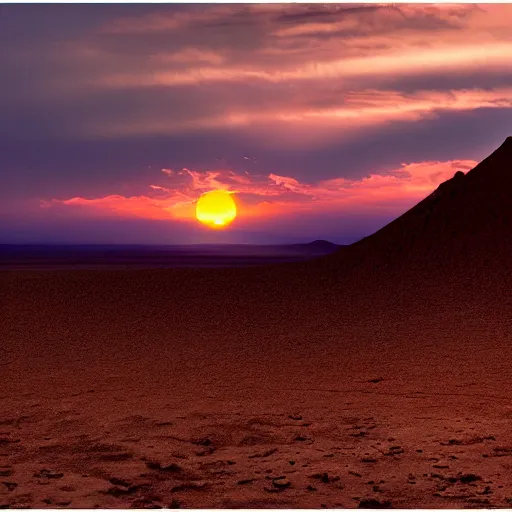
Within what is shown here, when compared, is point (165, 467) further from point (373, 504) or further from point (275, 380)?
point (275, 380)

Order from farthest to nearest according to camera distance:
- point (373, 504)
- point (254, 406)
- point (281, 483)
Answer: point (254, 406)
point (281, 483)
point (373, 504)

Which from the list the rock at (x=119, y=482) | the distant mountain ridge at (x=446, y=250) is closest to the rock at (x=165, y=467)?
the rock at (x=119, y=482)

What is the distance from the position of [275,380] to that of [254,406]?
1558 mm

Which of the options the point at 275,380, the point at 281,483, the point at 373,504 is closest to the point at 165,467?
the point at 281,483

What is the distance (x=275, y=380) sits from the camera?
10.2 m

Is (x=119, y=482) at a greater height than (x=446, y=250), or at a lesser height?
lesser

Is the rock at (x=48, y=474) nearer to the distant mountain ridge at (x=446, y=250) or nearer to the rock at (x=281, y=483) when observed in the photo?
the rock at (x=281, y=483)

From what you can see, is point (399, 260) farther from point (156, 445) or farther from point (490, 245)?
point (156, 445)

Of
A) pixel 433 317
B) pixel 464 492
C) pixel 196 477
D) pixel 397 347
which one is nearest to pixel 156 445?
pixel 196 477

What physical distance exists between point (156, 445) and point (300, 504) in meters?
2.13

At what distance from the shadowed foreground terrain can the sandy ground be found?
0.03m

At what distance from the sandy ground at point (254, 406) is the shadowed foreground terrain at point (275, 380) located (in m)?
0.03

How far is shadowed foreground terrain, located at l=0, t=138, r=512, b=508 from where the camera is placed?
19.6ft

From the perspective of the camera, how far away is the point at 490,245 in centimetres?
1959
